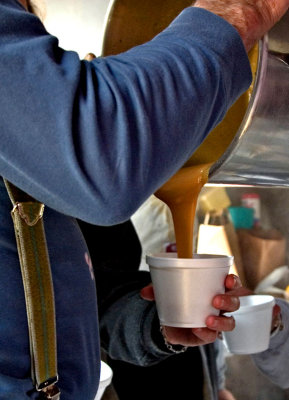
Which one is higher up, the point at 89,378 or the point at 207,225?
the point at 89,378

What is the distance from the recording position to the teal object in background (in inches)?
68.9

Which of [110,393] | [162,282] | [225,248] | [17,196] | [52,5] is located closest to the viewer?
[17,196]

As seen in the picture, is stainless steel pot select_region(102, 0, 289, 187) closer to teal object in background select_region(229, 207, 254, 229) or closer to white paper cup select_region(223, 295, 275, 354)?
white paper cup select_region(223, 295, 275, 354)

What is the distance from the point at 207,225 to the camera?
184cm

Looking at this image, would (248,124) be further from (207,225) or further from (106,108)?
(207,225)

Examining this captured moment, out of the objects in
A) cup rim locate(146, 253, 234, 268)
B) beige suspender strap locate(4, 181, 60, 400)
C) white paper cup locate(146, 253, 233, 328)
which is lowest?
A: white paper cup locate(146, 253, 233, 328)

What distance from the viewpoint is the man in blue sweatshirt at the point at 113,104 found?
468mm

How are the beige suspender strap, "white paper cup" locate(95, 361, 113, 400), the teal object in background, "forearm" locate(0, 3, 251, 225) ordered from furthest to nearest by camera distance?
the teal object in background
"white paper cup" locate(95, 361, 113, 400)
the beige suspender strap
"forearm" locate(0, 3, 251, 225)

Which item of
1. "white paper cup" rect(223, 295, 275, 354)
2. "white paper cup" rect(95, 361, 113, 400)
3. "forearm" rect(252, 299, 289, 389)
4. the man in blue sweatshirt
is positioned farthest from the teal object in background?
the man in blue sweatshirt

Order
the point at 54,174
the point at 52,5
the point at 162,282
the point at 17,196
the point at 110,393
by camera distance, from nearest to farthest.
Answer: the point at 54,174, the point at 17,196, the point at 162,282, the point at 110,393, the point at 52,5

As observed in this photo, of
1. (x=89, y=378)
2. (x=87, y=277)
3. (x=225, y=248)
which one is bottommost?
(x=225, y=248)

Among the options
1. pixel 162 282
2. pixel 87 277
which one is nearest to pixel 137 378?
pixel 162 282

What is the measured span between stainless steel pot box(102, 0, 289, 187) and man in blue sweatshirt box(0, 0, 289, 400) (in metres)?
0.11

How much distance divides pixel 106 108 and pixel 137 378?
1.36 m
